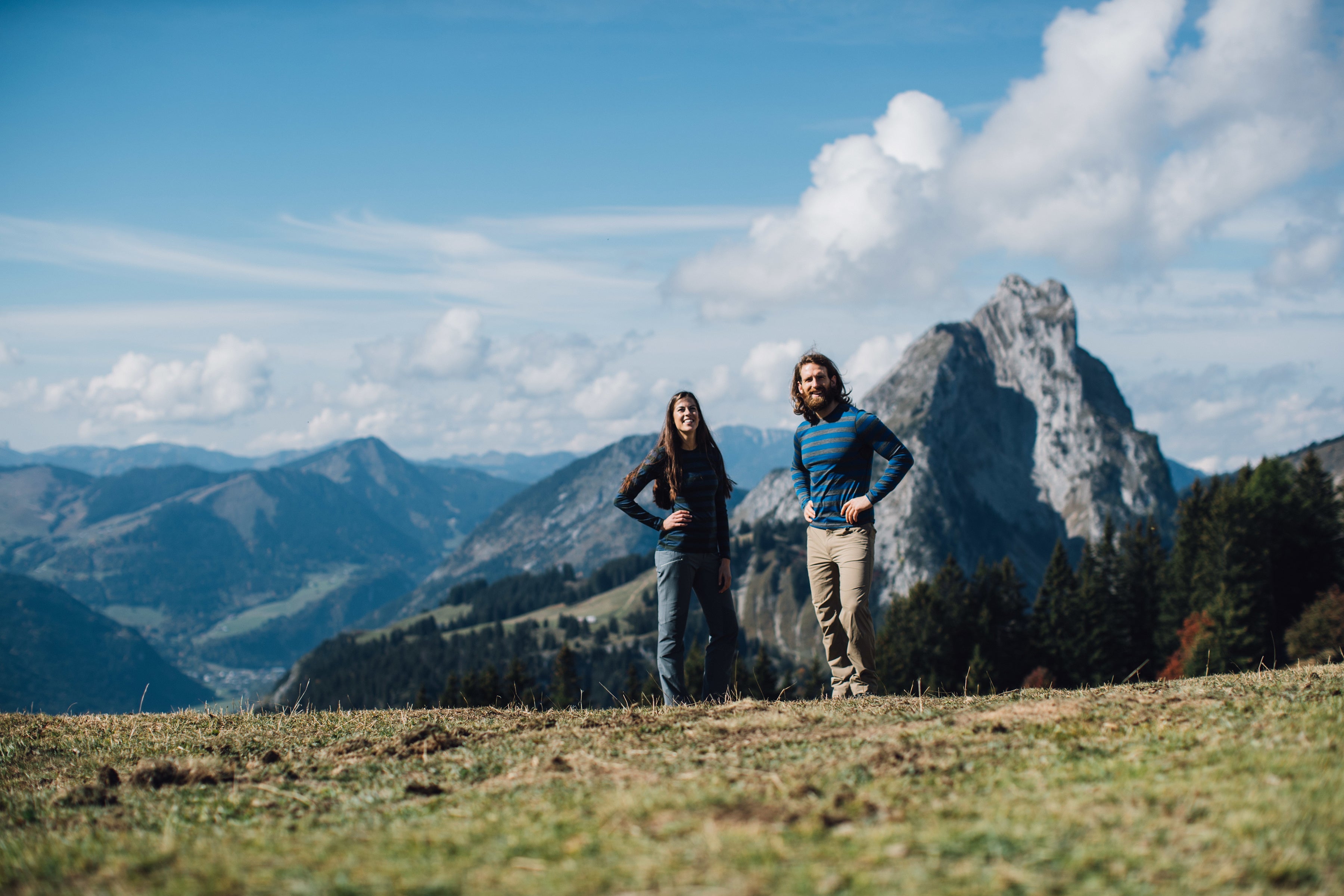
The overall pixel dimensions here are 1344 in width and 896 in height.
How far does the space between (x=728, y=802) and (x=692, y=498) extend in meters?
6.16

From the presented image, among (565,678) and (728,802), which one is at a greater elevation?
(728,802)

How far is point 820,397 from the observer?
420 inches

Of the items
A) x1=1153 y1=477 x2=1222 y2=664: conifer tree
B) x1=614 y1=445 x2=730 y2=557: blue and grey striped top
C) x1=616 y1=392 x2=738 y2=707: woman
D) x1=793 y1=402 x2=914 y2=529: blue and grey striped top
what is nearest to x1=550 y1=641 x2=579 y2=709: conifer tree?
x1=1153 y1=477 x2=1222 y2=664: conifer tree

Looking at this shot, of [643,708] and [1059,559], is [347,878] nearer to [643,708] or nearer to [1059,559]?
[643,708]

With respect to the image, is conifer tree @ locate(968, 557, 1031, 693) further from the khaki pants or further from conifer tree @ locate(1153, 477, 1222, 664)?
the khaki pants

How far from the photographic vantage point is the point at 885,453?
10.3 metres

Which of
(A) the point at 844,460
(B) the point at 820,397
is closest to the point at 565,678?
(A) the point at 844,460

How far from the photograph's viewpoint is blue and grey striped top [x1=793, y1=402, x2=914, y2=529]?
10531 mm

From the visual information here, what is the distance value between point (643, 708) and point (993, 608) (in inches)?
2387

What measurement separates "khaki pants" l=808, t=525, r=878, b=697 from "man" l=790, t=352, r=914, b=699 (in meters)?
0.01

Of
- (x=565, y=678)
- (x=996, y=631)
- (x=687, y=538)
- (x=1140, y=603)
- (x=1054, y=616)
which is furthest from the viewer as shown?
(x=565, y=678)

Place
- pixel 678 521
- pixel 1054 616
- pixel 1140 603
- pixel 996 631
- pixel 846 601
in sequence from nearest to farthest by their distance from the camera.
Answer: pixel 846 601
pixel 678 521
pixel 1054 616
pixel 1140 603
pixel 996 631

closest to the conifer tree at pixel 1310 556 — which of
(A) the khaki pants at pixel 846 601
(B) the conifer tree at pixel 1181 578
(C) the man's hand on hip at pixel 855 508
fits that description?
(B) the conifer tree at pixel 1181 578

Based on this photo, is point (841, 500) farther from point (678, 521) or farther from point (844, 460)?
point (678, 521)
